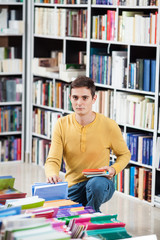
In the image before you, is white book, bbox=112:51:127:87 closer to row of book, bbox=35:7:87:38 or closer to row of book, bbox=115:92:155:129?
row of book, bbox=115:92:155:129

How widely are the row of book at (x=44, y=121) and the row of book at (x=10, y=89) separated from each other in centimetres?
30

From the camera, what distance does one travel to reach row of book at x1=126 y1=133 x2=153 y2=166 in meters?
5.04

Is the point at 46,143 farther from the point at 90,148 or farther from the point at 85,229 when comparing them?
the point at 85,229

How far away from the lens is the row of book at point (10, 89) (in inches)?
254

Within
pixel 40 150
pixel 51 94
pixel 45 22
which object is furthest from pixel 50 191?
pixel 45 22

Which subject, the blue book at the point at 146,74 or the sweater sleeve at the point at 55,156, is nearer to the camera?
the sweater sleeve at the point at 55,156

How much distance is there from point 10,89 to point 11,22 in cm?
81

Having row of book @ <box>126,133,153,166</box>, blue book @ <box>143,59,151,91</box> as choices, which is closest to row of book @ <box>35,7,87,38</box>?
blue book @ <box>143,59,151,91</box>

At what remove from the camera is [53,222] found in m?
2.42

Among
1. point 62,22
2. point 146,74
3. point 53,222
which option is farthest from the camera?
point 62,22

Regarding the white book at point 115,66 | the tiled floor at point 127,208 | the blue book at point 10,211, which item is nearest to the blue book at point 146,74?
the white book at point 115,66

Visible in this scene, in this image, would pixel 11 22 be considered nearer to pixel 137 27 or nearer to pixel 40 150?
pixel 40 150

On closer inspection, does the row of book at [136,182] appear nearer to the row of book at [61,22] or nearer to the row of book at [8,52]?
the row of book at [61,22]

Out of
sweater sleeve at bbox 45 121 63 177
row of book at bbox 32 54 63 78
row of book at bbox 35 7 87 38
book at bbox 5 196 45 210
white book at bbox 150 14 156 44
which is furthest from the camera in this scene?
row of book at bbox 32 54 63 78
